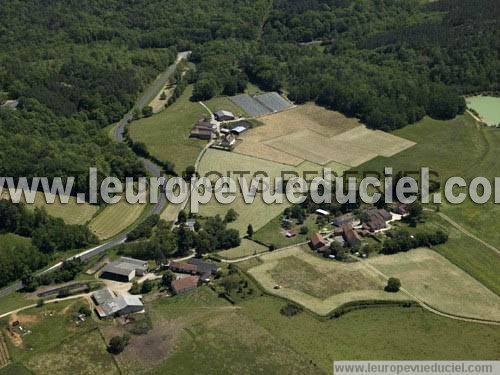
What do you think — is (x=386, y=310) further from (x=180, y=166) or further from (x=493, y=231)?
(x=180, y=166)

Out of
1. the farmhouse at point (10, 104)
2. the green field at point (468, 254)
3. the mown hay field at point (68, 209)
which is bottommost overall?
the green field at point (468, 254)

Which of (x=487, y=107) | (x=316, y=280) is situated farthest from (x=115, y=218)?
(x=487, y=107)

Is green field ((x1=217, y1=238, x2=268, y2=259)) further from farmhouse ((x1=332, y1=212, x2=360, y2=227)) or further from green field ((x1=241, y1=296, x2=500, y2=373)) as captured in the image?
green field ((x1=241, y1=296, x2=500, y2=373))

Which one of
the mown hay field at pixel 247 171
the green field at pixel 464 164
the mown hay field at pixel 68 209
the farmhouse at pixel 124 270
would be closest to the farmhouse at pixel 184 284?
the farmhouse at pixel 124 270

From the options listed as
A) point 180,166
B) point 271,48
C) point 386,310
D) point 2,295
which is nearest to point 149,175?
point 180,166

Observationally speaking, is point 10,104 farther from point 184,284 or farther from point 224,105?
point 184,284

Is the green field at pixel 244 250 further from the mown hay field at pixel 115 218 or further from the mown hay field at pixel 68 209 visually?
the mown hay field at pixel 68 209
